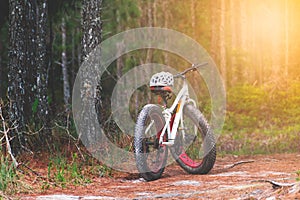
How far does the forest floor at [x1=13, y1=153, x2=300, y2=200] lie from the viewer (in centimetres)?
589

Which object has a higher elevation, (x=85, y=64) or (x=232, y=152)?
(x=85, y=64)

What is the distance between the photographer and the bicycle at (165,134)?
8.12 m

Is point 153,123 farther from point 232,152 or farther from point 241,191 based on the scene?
point 232,152

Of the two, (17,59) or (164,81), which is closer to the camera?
(164,81)

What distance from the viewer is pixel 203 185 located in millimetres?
7172

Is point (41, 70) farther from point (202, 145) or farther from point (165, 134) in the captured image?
point (202, 145)

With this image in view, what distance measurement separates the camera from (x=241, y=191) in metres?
6.19

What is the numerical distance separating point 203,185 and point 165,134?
4.82 feet

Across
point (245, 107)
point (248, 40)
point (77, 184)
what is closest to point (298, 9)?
point (248, 40)

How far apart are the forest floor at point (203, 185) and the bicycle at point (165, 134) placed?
203mm

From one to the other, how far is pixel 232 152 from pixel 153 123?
16.3 ft

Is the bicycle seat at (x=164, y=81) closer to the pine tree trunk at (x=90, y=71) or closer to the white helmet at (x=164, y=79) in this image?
the white helmet at (x=164, y=79)

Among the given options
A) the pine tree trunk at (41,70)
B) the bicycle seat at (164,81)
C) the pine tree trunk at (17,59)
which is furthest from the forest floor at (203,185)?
the pine tree trunk at (41,70)

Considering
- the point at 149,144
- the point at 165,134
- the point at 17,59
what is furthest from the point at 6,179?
the point at 17,59
